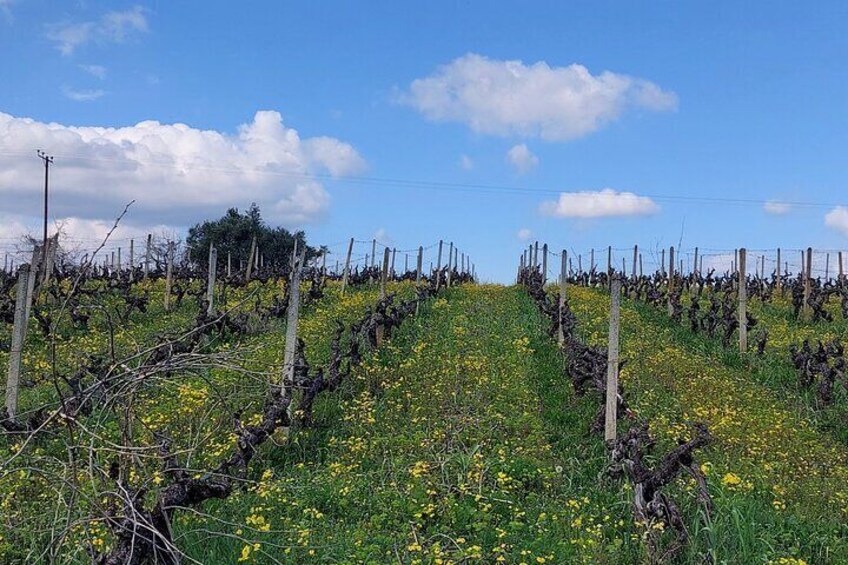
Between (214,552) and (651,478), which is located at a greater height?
(651,478)

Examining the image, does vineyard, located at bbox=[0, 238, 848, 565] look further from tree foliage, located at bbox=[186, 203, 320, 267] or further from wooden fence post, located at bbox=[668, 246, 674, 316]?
tree foliage, located at bbox=[186, 203, 320, 267]

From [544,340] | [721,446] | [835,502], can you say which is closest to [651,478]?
[835,502]

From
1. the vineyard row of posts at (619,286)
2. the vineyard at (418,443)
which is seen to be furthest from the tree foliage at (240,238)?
the vineyard at (418,443)

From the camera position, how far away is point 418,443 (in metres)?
7.79

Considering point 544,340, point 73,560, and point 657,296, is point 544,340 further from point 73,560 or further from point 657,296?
point 73,560

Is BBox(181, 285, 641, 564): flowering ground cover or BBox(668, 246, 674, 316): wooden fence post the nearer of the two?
BBox(181, 285, 641, 564): flowering ground cover

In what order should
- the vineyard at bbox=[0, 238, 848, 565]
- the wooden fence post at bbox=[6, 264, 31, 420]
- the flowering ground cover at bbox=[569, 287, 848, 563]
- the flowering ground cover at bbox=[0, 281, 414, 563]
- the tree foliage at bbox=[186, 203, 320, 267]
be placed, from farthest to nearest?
the tree foliage at bbox=[186, 203, 320, 267] < the wooden fence post at bbox=[6, 264, 31, 420] < the flowering ground cover at bbox=[569, 287, 848, 563] < the vineyard at bbox=[0, 238, 848, 565] < the flowering ground cover at bbox=[0, 281, 414, 563]

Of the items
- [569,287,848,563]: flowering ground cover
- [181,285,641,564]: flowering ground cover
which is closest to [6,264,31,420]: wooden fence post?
[181,285,641,564]: flowering ground cover

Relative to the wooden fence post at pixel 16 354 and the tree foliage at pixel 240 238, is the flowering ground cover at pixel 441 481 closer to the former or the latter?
the wooden fence post at pixel 16 354

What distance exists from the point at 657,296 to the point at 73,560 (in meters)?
18.0

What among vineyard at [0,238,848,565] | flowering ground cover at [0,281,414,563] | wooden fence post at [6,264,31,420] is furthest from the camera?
wooden fence post at [6,264,31,420]

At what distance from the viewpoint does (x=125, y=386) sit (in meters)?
3.47

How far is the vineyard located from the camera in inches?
181

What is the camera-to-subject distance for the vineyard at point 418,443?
460 centimetres
